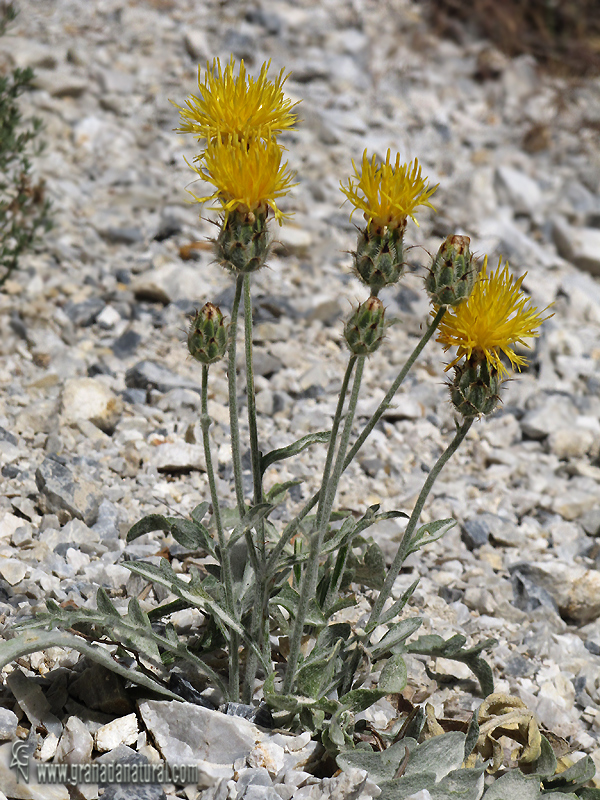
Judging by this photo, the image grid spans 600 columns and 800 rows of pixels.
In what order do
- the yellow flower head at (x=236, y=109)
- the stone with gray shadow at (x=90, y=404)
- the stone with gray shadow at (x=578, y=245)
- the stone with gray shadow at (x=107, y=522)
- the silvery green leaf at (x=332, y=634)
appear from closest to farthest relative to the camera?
the yellow flower head at (x=236, y=109) → the silvery green leaf at (x=332, y=634) → the stone with gray shadow at (x=107, y=522) → the stone with gray shadow at (x=90, y=404) → the stone with gray shadow at (x=578, y=245)

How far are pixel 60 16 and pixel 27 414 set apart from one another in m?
5.62

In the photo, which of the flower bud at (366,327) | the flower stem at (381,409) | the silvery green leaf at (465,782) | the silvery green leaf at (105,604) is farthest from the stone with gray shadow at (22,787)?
the flower bud at (366,327)

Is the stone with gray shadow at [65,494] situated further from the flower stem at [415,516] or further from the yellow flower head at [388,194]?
the yellow flower head at [388,194]

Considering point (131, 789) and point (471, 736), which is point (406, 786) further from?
point (131, 789)

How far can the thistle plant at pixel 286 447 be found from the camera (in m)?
2.15

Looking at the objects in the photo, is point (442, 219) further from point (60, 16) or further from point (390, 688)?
point (390, 688)

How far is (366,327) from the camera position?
2.14 metres

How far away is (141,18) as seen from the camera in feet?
26.6

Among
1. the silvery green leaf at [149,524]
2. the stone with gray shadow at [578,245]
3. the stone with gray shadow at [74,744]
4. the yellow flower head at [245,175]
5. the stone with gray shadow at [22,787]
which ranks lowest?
the stone with gray shadow at [22,787]

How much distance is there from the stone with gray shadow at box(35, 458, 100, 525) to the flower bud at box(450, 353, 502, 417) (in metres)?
1.75

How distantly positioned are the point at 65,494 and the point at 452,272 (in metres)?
1.95

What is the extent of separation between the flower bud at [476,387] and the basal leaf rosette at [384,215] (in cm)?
34

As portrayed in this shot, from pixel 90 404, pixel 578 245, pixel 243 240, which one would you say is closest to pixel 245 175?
pixel 243 240

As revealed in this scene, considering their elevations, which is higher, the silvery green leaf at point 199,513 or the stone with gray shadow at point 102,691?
the silvery green leaf at point 199,513
